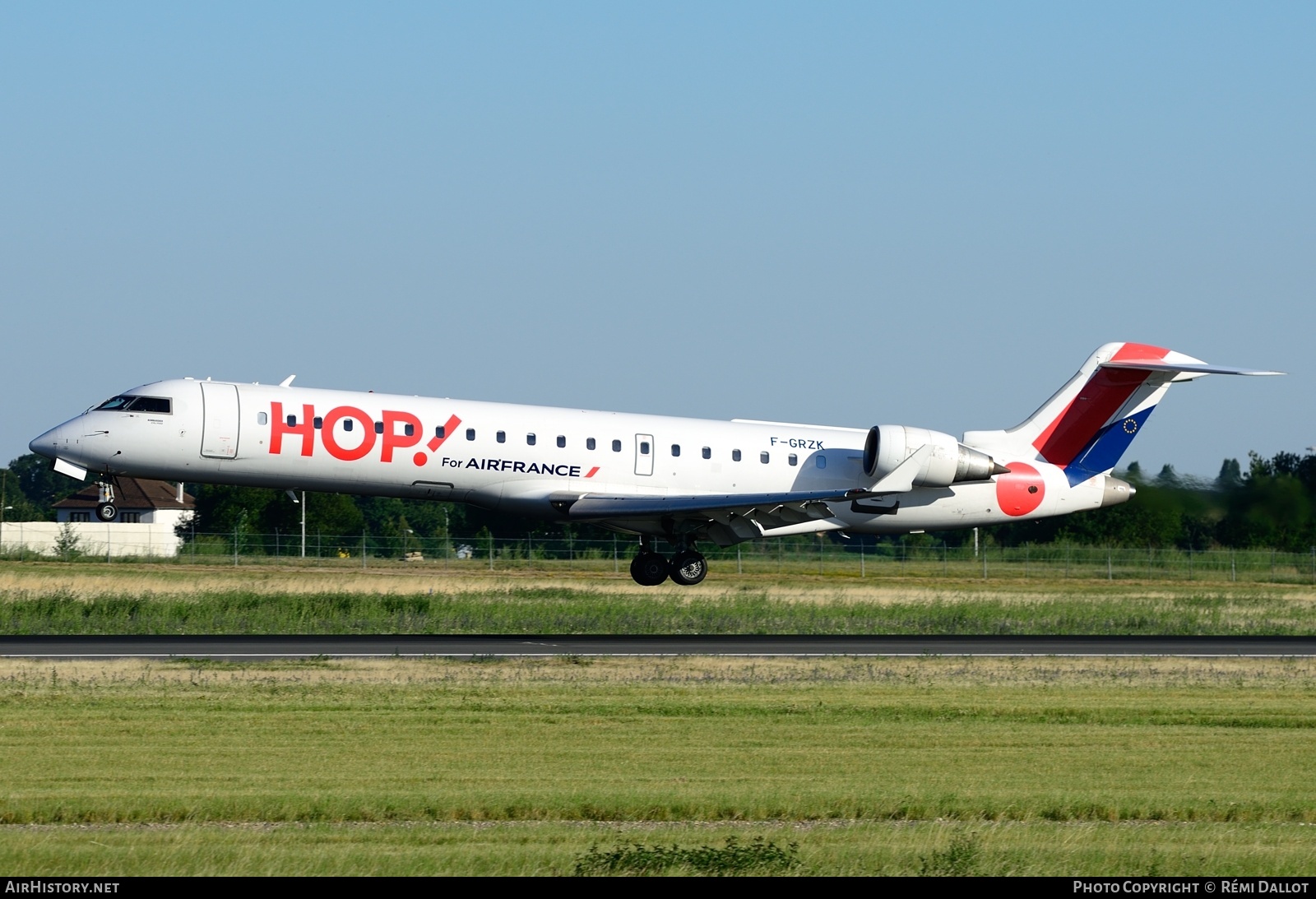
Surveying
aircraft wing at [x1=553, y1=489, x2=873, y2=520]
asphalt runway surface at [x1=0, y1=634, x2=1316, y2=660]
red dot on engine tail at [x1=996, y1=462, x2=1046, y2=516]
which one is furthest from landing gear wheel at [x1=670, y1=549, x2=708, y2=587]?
red dot on engine tail at [x1=996, y1=462, x2=1046, y2=516]

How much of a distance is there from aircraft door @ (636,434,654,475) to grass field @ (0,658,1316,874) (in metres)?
10.7

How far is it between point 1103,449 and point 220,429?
19.2 meters

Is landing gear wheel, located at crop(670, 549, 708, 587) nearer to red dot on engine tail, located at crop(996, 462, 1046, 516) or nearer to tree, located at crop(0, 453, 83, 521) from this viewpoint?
red dot on engine tail, located at crop(996, 462, 1046, 516)

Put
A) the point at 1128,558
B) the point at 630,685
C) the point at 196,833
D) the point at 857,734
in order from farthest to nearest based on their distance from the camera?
1. the point at 1128,558
2. the point at 630,685
3. the point at 857,734
4. the point at 196,833

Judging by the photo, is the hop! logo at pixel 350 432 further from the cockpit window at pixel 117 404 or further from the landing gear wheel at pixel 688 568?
the landing gear wheel at pixel 688 568

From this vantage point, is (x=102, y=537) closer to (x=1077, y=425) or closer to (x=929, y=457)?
(x=929, y=457)

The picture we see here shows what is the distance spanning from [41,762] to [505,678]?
7599mm

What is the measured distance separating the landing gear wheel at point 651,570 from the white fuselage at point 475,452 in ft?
3.17

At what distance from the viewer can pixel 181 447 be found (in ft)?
97.8

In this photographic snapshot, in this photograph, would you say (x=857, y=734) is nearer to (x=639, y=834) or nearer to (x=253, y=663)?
(x=639, y=834)

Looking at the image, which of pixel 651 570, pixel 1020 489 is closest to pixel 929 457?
pixel 1020 489

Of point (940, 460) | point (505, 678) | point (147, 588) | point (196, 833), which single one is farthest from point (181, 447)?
point (196, 833)

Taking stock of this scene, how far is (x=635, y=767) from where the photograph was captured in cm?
1384

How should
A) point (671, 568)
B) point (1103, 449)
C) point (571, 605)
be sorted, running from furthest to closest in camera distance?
point (1103, 449) < point (671, 568) < point (571, 605)
